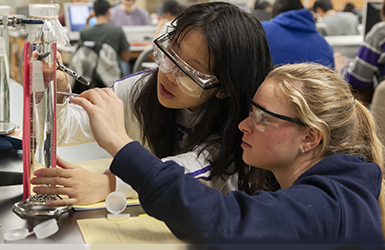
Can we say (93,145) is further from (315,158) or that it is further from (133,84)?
(315,158)

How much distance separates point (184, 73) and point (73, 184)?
364mm

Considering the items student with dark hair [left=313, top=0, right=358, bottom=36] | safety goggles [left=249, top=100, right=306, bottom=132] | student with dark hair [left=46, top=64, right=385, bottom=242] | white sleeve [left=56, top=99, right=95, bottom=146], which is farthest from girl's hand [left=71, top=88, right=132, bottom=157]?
student with dark hair [left=313, top=0, right=358, bottom=36]

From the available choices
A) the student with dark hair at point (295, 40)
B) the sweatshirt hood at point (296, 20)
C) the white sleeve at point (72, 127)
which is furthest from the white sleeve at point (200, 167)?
the sweatshirt hood at point (296, 20)

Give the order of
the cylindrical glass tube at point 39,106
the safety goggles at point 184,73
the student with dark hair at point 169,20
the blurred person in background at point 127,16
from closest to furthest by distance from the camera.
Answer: the cylindrical glass tube at point 39,106
the safety goggles at point 184,73
the student with dark hair at point 169,20
the blurred person in background at point 127,16

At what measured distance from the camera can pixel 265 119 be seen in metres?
0.90

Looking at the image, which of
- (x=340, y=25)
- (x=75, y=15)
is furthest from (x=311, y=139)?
(x=340, y=25)

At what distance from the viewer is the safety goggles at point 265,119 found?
88cm

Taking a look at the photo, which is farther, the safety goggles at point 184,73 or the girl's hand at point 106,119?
the safety goggles at point 184,73

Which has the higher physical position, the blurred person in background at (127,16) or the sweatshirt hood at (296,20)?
the sweatshirt hood at (296,20)

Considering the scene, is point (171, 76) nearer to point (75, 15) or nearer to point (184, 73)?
point (184, 73)

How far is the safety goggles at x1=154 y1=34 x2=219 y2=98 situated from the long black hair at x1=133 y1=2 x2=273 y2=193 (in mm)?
30

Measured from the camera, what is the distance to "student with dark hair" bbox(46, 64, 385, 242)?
67 cm

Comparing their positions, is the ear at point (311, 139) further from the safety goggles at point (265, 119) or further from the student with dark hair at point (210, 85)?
the student with dark hair at point (210, 85)

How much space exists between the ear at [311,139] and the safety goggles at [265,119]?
25mm
